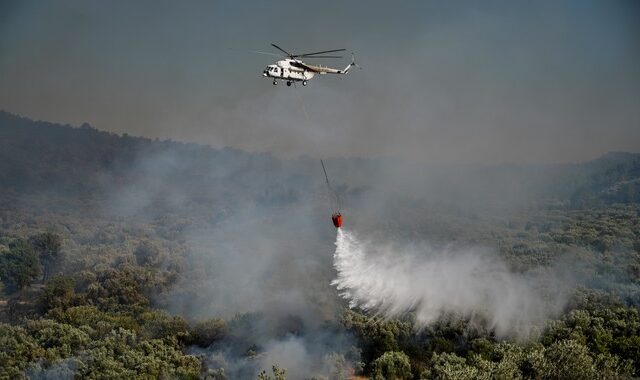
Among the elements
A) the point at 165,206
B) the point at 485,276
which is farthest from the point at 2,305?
the point at 165,206

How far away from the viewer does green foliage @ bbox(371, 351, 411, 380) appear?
145ft

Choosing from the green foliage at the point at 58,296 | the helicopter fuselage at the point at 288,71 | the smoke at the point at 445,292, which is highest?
the helicopter fuselage at the point at 288,71

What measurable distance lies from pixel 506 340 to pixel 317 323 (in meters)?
20.5

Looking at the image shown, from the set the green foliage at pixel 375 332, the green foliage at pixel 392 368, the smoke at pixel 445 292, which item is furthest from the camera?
the smoke at pixel 445 292

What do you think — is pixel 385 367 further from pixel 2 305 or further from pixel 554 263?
pixel 2 305

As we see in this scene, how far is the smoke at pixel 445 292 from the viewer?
57938 mm

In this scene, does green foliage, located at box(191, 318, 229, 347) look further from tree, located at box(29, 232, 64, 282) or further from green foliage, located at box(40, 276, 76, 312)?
tree, located at box(29, 232, 64, 282)

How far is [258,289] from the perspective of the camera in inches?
3167

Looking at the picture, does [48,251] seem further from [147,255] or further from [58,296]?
[58,296]

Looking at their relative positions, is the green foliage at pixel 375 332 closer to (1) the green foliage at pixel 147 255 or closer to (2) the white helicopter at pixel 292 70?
(2) the white helicopter at pixel 292 70

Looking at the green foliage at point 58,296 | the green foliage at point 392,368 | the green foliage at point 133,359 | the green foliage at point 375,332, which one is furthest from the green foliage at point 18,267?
the green foliage at point 392,368

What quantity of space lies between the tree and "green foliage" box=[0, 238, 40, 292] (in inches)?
155

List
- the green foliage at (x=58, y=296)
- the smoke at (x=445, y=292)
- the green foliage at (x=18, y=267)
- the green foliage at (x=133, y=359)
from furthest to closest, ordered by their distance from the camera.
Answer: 1. the green foliage at (x=18, y=267)
2. the green foliage at (x=58, y=296)
3. the smoke at (x=445, y=292)
4. the green foliage at (x=133, y=359)

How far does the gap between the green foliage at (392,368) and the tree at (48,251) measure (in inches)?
3076
